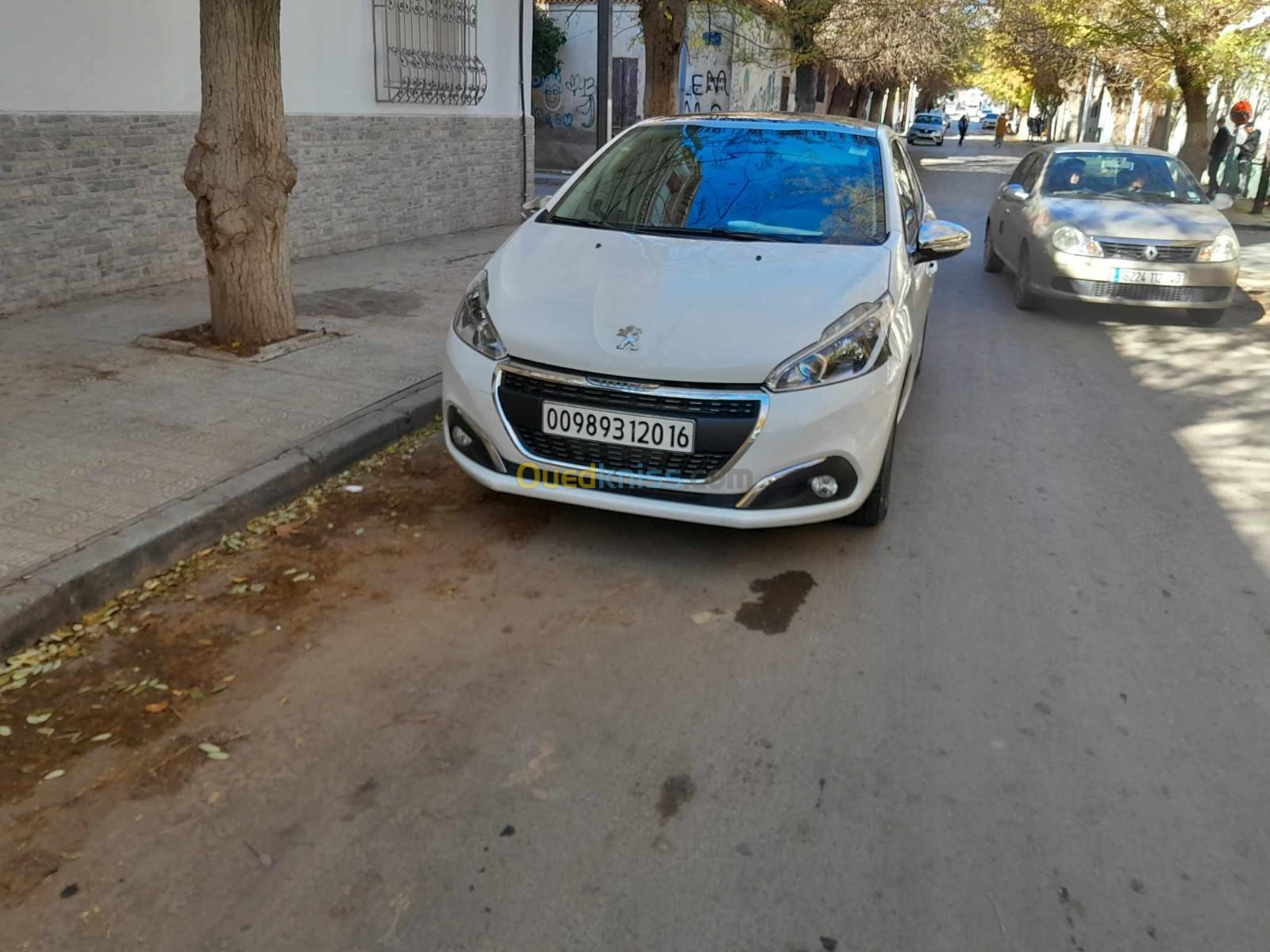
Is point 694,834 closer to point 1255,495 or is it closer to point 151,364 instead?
point 1255,495

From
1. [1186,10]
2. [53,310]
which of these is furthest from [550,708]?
[1186,10]

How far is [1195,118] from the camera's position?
17.5 m

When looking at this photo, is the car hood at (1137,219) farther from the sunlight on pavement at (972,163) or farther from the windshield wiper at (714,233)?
the sunlight on pavement at (972,163)

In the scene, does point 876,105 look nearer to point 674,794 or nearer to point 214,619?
point 214,619

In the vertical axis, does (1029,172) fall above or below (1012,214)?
above

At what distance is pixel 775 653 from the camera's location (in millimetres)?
3742

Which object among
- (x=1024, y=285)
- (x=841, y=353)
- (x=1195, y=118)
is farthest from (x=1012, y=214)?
(x=1195, y=118)

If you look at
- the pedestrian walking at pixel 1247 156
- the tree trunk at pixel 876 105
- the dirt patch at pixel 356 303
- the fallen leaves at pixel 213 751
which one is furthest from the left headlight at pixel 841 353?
the tree trunk at pixel 876 105

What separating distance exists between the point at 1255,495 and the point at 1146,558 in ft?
4.27

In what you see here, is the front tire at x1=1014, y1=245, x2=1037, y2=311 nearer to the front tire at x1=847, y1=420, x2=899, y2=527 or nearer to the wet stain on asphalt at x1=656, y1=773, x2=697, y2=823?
the front tire at x1=847, y1=420, x2=899, y2=527

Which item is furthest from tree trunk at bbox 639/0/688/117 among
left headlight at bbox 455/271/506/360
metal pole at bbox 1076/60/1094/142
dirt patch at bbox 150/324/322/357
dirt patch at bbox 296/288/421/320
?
metal pole at bbox 1076/60/1094/142

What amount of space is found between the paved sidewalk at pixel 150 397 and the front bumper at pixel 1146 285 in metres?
5.52

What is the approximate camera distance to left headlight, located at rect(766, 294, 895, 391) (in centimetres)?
405

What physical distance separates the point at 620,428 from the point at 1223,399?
211 inches
